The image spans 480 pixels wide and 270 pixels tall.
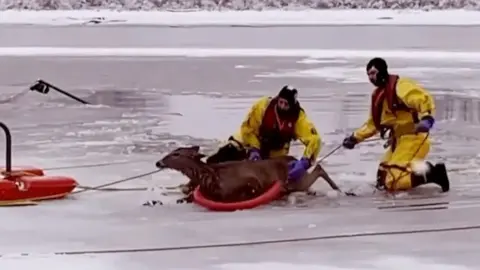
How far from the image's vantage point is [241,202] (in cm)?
560

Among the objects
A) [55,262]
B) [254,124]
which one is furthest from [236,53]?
[55,262]

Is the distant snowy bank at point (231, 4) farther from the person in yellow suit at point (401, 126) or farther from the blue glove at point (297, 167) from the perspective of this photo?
the blue glove at point (297, 167)

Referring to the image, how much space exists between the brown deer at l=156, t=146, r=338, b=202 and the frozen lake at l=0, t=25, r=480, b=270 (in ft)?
0.51

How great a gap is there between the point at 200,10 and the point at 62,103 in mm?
18846

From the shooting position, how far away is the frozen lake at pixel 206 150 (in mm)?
4719

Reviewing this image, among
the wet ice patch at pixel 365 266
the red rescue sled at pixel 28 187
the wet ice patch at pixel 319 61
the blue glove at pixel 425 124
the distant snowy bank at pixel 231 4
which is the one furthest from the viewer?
the distant snowy bank at pixel 231 4

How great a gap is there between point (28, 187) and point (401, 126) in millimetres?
2291

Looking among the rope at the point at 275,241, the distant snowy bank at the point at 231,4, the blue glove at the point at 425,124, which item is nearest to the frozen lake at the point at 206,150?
the rope at the point at 275,241

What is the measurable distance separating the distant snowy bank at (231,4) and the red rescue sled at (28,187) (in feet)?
79.3

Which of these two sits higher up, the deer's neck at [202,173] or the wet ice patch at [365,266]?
the deer's neck at [202,173]

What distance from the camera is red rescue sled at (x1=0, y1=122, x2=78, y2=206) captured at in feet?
18.8

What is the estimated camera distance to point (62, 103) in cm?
1112

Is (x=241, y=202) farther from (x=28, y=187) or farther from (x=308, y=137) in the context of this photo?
(x=28, y=187)

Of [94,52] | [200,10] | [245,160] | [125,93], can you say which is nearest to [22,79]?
[125,93]
